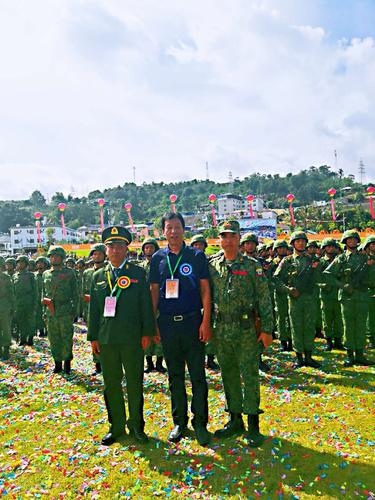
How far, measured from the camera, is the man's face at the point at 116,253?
4.75 metres

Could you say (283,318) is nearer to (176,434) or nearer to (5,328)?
(176,434)

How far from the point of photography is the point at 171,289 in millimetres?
4477

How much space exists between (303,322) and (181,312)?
4017mm

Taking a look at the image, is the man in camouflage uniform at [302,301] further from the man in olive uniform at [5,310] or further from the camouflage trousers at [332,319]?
the man in olive uniform at [5,310]

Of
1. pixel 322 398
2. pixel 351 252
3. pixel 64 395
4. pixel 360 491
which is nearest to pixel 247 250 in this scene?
pixel 351 252

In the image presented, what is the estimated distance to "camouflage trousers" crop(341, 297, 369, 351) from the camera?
7.36 meters

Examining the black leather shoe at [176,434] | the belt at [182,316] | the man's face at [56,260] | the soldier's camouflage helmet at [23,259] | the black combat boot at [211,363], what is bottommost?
the black combat boot at [211,363]

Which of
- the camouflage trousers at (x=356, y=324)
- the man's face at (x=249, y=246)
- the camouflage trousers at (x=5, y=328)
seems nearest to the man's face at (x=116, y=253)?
the man's face at (x=249, y=246)

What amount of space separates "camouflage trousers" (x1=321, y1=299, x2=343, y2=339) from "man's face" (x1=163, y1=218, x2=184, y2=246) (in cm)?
596

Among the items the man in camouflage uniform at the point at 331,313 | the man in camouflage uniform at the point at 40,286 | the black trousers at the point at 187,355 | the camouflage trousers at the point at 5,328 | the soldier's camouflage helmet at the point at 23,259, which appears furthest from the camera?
the man in camouflage uniform at the point at 40,286

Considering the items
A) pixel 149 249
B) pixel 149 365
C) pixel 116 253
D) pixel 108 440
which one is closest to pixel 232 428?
pixel 108 440

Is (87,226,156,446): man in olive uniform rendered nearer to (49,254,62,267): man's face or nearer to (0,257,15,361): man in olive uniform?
(49,254,62,267): man's face

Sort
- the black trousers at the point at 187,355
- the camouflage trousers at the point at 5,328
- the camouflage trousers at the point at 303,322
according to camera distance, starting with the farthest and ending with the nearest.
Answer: the camouflage trousers at the point at 5,328 → the camouflage trousers at the point at 303,322 → the black trousers at the point at 187,355

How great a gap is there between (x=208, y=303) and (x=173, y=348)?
2.32 ft
